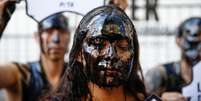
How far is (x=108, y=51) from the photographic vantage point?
135 inches

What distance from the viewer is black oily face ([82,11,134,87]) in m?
3.42

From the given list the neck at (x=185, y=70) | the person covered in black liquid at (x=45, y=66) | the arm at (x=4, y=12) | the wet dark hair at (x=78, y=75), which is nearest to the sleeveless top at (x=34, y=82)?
the person covered in black liquid at (x=45, y=66)

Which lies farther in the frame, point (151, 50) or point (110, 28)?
point (151, 50)

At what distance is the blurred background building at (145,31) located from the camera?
955 centimetres

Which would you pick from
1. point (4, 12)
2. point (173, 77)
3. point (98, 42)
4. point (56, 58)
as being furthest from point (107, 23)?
point (173, 77)

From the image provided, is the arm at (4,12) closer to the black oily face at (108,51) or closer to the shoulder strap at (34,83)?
the black oily face at (108,51)

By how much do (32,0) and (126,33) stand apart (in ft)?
2.18

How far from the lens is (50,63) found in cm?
598

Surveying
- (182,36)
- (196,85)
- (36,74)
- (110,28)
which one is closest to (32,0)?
(110,28)

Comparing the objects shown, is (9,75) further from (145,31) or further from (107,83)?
(145,31)

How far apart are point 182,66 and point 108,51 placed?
2755 millimetres

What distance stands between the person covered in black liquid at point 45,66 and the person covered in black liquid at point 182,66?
0.72 m

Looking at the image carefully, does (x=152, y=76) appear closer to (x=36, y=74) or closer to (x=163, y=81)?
(x=163, y=81)

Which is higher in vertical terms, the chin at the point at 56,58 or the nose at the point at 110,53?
the nose at the point at 110,53
